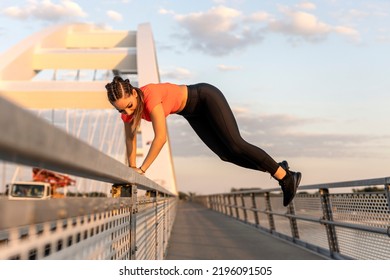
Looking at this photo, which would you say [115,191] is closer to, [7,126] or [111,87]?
[111,87]

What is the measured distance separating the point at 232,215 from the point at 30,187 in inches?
298

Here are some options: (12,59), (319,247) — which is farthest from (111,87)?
(12,59)

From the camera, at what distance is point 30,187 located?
18312 mm

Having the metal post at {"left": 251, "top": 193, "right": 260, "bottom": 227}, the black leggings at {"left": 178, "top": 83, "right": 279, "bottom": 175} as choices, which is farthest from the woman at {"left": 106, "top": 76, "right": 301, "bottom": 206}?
the metal post at {"left": 251, "top": 193, "right": 260, "bottom": 227}

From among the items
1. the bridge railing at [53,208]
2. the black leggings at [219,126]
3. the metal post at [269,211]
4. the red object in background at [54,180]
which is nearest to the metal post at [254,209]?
the metal post at [269,211]

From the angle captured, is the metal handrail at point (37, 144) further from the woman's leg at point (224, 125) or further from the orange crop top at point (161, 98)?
the woman's leg at point (224, 125)

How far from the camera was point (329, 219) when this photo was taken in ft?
20.2

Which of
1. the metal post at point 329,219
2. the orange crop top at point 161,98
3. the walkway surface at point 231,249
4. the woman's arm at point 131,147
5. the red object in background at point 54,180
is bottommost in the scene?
the walkway surface at point 231,249

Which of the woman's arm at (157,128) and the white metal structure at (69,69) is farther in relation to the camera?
the white metal structure at (69,69)

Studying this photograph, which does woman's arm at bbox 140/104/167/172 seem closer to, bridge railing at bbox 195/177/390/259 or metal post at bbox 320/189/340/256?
bridge railing at bbox 195/177/390/259

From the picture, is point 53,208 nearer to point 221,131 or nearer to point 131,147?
point 131,147

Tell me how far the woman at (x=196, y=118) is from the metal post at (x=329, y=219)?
1.52m

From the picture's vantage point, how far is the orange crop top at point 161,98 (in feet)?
11.8

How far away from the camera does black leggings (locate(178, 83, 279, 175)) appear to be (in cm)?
414
